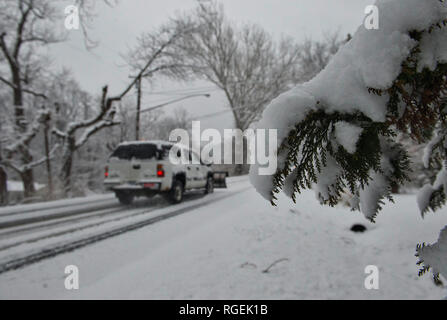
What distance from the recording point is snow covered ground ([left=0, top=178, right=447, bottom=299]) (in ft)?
9.12

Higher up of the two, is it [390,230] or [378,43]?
[378,43]

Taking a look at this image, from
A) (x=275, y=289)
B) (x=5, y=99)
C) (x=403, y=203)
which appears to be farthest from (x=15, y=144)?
(x=403, y=203)

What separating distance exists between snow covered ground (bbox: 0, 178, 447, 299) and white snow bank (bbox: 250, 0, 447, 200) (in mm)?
2448

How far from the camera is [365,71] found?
0.67 m

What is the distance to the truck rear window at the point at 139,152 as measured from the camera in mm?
7473

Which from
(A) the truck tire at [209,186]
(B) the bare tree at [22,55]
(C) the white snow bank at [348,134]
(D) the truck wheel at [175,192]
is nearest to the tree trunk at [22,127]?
(B) the bare tree at [22,55]

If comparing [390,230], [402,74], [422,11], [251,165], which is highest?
[422,11]

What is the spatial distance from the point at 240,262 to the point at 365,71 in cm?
334

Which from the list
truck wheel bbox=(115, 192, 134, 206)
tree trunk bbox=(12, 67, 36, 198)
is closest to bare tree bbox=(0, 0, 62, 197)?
tree trunk bbox=(12, 67, 36, 198)

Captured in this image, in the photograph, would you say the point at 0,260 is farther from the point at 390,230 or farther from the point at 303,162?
the point at 390,230

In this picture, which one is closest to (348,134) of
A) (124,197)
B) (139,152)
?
(139,152)

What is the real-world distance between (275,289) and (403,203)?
21.8 feet

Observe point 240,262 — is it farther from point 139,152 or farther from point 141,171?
point 139,152
